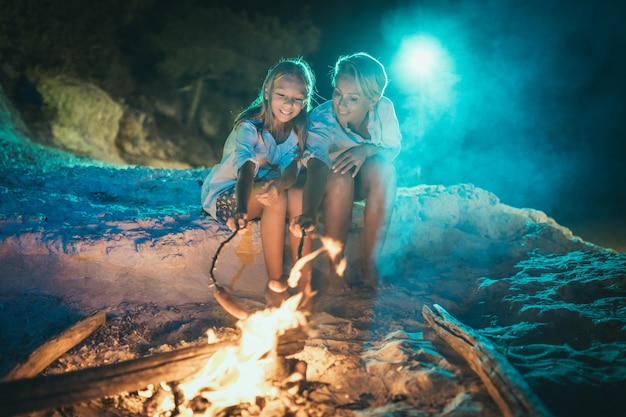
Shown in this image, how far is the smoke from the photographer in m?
8.52

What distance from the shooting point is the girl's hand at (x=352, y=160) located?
9.74ft

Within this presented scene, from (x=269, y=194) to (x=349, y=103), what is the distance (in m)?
1.02

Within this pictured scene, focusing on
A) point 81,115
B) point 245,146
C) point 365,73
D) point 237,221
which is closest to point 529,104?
point 365,73

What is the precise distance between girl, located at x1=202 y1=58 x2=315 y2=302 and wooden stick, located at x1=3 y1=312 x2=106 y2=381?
42.0 inches

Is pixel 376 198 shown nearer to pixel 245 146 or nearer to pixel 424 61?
pixel 245 146

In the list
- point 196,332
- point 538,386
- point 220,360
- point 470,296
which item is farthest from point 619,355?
point 196,332

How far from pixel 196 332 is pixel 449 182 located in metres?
9.03

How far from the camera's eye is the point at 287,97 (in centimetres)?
292

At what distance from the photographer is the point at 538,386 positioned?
1888 mm

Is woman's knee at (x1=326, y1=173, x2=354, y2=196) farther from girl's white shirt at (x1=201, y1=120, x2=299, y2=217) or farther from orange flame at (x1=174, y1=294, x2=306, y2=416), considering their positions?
orange flame at (x1=174, y1=294, x2=306, y2=416)

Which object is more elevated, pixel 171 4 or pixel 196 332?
pixel 171 4

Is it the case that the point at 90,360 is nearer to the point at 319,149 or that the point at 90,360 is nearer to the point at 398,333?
the point at 398,333

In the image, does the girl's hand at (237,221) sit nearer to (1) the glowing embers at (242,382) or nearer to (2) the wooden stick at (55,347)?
(1) the glowing embers at (242,382)

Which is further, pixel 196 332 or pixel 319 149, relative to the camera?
pixel 319 149
